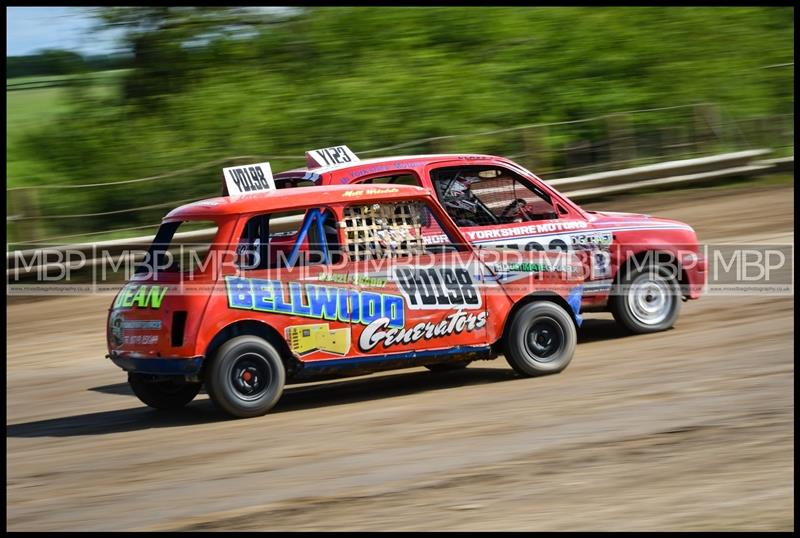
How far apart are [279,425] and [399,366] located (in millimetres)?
1155

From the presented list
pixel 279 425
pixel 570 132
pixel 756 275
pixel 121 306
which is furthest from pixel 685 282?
pixel 570 132

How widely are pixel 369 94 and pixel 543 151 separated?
4157mm

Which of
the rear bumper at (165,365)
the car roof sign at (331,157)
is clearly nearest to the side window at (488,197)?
the car roof sign at (331,157)

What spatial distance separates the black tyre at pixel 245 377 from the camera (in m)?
8.09

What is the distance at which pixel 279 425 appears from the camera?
26.7 ft

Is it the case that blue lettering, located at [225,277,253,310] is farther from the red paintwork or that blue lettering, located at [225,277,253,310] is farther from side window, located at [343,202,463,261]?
side window, located at [343,202,463,261]

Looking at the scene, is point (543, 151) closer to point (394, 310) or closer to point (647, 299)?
point (647, 299)

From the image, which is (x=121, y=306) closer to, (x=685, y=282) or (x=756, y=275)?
(x=685, y=282)

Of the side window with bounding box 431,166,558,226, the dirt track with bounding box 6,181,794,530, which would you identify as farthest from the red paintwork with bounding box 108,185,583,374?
the side window with bounding box 431,166,558,226

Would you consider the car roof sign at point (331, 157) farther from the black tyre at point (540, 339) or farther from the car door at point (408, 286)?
the black tyre at point (540, 339)

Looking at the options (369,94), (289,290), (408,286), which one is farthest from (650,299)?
(369,94)

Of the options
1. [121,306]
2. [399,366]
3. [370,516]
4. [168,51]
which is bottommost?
[370,516]

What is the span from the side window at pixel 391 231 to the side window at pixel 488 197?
4.14ft

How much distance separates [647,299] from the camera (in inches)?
423
